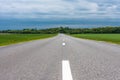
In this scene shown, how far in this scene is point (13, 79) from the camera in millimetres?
6254

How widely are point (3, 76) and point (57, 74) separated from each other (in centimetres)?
140

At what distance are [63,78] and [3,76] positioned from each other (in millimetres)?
1561

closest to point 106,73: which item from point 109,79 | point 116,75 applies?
point 116,75

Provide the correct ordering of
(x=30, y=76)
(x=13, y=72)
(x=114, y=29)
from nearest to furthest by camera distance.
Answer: (x=30, y=76) → (x=13, y=72) → (x=114, y=29)

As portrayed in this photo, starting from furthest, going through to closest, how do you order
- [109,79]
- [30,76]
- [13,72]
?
[13,72] < [30,76] < [109,79]

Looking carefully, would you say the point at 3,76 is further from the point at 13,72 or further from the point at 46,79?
the point at 46,79

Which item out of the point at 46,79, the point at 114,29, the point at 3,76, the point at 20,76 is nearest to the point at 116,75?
the point at 46,79

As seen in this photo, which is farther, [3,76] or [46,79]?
[3,76]

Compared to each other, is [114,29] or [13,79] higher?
[13,79]

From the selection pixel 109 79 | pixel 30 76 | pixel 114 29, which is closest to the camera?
pixel 109 79

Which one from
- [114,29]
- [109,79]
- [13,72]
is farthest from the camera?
[114,29]

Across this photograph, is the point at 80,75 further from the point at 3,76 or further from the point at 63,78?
the point at 3,76

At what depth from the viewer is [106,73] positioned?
7.06 metres

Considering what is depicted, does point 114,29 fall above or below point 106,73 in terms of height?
below
